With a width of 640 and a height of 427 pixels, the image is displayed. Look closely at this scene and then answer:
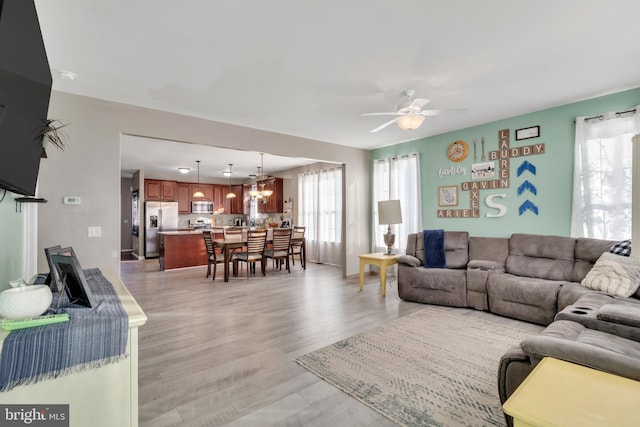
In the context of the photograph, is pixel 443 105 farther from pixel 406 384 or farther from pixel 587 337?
pixel 406 384

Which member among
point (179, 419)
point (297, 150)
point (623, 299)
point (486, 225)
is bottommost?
point (179, 419)

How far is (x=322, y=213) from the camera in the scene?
7953 millimetres

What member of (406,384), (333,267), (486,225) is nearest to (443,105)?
(486,225)

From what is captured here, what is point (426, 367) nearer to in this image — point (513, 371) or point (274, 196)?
point (513, 371)

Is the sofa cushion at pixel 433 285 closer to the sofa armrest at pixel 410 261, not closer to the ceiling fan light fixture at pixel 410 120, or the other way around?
the sofa armrest at pixel 410 261

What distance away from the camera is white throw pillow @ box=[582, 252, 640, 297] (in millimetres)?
2814

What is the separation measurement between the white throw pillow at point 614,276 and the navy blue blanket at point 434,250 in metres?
1.63

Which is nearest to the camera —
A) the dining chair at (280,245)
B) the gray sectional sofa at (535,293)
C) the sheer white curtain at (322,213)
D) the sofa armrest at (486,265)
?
the gray sectional sofa at (535,293)

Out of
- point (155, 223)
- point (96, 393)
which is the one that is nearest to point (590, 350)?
point (96, 393)

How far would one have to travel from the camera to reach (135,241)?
9.30m

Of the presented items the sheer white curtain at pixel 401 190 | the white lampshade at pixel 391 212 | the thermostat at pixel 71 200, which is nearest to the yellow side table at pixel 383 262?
the white lampshade at pixel 391 212

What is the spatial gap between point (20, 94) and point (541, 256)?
4922 millimetres

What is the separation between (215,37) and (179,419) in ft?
8.87

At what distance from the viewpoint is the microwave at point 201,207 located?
997 cm
